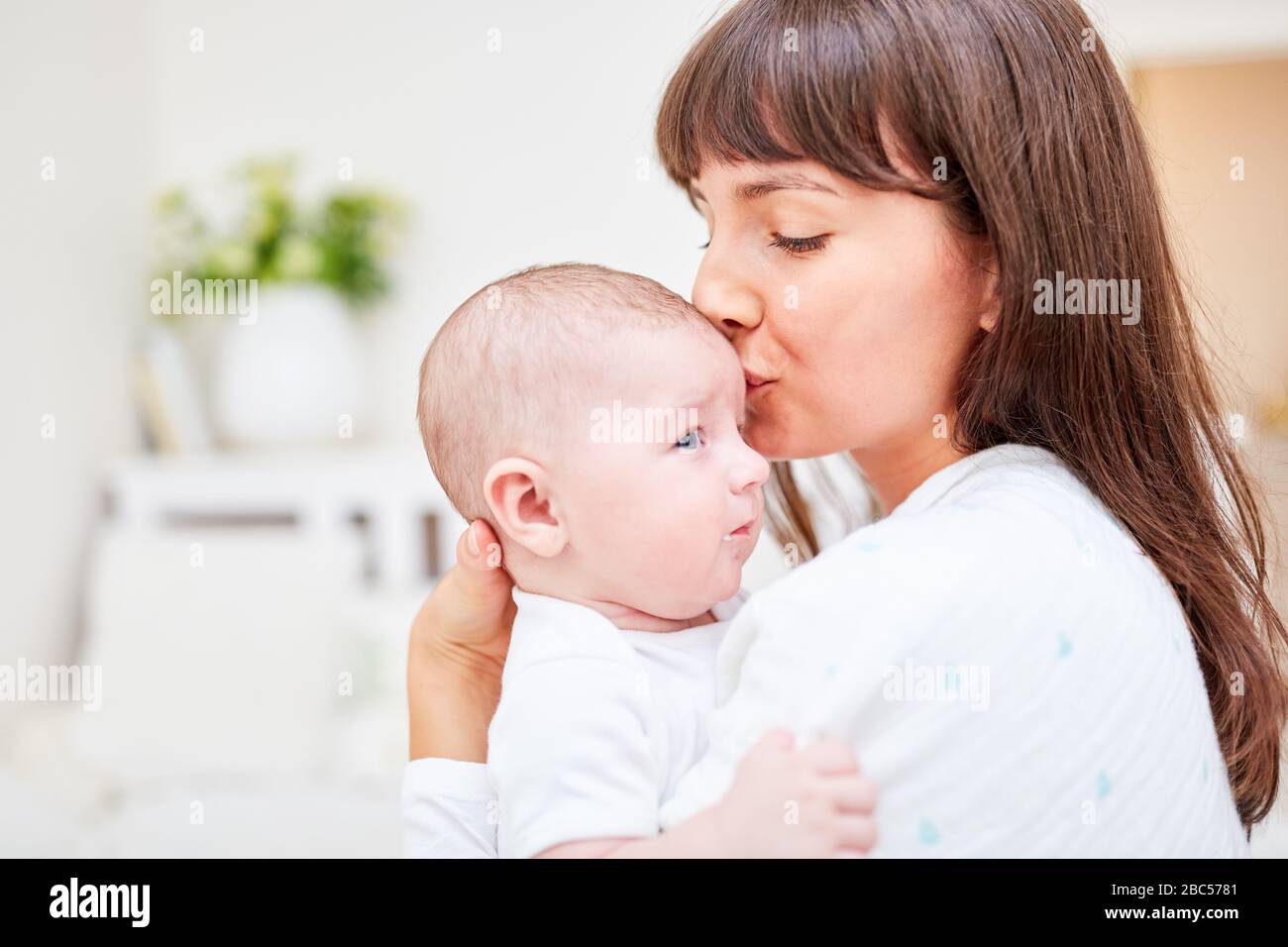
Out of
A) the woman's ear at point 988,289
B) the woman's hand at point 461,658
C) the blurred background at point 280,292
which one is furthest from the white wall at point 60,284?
the woman's ear at point 988,289

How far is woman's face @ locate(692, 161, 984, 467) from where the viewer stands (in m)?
0.95

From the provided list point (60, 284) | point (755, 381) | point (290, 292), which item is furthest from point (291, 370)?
point (755, 381)

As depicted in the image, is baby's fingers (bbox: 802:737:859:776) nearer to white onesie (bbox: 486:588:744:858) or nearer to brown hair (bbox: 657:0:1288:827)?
white onesie (bbox: 486:588:744:858)

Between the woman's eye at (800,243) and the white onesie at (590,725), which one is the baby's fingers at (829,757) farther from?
the woman's eye at (800,243)

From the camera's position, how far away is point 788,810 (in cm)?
72

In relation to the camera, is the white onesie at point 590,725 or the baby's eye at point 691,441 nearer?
the white onesie at point 590,725

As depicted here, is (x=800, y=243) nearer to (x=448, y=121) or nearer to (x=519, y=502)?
(x=519, y=502)

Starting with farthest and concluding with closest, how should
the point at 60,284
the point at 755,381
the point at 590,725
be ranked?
1. the point at 60,284
2. the point at 755,381
3. the point at 590,725

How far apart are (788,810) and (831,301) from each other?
443 mm

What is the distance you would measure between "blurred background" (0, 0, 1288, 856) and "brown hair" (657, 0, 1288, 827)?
1553mm

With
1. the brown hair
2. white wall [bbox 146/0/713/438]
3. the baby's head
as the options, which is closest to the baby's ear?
the baby's head

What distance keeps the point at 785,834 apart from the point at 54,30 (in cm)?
332

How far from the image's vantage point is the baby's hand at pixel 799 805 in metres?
0.72

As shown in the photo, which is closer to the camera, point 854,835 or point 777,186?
point 854,835
